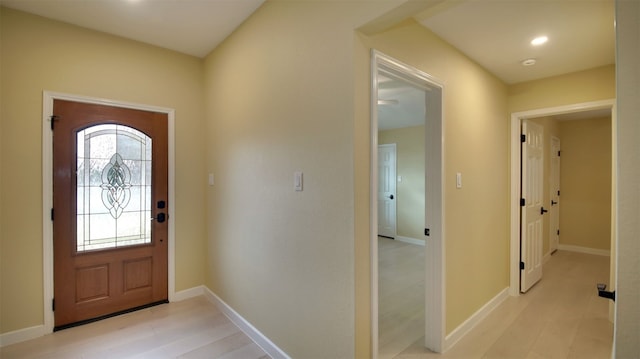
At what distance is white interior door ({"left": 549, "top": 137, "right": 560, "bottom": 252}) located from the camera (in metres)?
5.31

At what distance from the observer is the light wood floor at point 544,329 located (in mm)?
2334

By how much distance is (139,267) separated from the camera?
3059mm

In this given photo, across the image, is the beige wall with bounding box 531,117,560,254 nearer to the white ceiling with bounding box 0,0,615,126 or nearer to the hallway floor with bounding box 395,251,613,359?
the hallway floor with bounding box 395,251,613,359

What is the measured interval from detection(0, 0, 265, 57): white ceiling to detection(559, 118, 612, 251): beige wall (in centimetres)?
651

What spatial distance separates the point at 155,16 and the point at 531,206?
471cm

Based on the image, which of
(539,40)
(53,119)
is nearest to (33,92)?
(53,119)

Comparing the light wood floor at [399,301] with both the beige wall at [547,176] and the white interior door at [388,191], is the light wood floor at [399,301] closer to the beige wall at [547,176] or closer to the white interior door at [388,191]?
the white interior door at [388,191]

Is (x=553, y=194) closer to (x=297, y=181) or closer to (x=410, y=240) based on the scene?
(x=410, y=240)

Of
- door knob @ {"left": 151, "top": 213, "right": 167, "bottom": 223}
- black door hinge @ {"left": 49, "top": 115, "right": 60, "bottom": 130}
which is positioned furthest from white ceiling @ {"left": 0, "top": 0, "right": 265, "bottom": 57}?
door knob @ {"left": 151, "top": 213, "right": 167, "bottom": 223}

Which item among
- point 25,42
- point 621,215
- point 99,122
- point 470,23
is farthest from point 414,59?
point 25,42

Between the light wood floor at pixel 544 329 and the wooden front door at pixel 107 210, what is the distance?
8.65 ft

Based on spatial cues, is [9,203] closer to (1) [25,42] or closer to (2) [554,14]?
(1) [25,42]

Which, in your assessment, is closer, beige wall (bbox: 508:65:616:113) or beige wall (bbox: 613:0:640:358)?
beige wall (bbox: 613:0:640:358)

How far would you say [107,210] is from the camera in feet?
9.38
